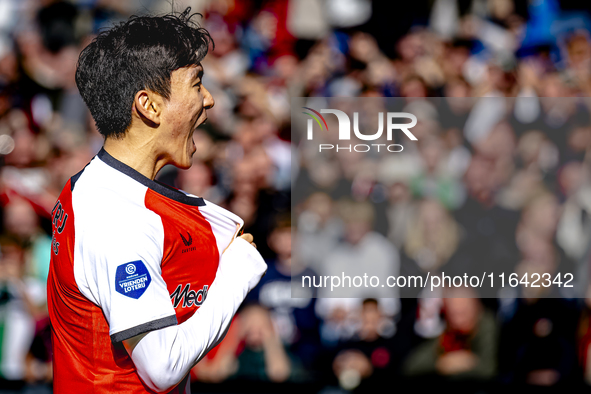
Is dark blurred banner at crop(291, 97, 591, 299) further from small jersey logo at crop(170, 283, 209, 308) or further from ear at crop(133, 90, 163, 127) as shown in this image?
ear at crop(133, 90, 163, 127)

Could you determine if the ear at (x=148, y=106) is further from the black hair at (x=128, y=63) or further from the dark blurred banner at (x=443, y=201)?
the dark blurred banner at (x=443, y=201)

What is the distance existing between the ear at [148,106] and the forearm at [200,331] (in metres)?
0.41

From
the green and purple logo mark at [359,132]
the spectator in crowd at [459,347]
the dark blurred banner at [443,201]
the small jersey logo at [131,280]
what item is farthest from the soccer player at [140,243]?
the green and purple logo mark at [359,132]

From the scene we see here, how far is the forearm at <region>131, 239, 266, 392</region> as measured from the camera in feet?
4.19

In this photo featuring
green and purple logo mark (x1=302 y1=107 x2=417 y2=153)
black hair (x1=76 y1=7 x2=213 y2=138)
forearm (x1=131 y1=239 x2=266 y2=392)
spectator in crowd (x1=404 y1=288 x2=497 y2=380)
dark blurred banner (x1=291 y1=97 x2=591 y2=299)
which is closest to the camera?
forearm (x1=131 y1=239 x2=266 y2=392)

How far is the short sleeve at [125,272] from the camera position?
1289mm

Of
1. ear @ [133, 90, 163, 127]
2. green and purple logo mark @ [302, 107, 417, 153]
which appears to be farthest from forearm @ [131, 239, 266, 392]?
green and purple logo mark @ [302, 107, 417, 153]

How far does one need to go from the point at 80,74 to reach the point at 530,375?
4498 millimetres

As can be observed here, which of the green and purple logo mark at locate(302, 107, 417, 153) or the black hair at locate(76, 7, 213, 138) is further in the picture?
the green and purple logo mark at locate(302, 107, 417, 153)

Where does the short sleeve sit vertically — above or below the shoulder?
below

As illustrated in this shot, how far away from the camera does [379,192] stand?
5.24m

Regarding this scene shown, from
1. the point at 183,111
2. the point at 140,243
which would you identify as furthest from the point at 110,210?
the point at 183,111

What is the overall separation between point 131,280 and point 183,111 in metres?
0.48

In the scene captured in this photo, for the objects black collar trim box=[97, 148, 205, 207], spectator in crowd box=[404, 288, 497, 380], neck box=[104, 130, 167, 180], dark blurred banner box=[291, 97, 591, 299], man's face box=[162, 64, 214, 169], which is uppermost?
man's face box=[162, 64, 214, 169]
